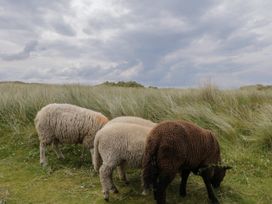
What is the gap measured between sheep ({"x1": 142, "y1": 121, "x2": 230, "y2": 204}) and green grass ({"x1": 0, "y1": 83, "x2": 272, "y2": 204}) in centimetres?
74

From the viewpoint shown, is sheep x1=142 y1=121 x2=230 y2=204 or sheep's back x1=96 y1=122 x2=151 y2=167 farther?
sheep's back x1=96 y1=122 x2=151 y2=167

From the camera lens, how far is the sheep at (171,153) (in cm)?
571

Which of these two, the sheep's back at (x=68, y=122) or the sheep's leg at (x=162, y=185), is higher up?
the sheep's back at (x=68, y=122)

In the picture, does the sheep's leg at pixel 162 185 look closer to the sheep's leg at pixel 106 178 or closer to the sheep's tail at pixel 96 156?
the sheep's leg at pixel 106 178

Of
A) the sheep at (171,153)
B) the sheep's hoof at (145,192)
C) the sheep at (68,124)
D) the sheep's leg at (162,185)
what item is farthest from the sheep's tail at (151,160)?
the sheep at (68,124)

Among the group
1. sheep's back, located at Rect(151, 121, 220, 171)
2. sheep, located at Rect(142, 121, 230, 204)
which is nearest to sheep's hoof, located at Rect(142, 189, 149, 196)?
sheep, located at Rect(142, 121, 230, 204)

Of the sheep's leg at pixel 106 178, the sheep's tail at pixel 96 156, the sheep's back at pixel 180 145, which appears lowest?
the sheep's leg at pixel 106 178

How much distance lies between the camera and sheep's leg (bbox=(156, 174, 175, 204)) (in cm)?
573

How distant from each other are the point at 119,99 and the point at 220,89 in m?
3.30

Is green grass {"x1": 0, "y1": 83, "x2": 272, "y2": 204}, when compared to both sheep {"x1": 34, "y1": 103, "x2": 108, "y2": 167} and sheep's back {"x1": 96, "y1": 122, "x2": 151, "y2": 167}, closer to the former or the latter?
sheep {"x1": 34, "y1": 103, "x2": 108, "y2": 167}

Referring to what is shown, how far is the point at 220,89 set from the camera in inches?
485

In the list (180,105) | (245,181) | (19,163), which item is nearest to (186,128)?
(245,181)

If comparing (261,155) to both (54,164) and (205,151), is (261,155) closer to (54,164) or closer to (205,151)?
(205,151)

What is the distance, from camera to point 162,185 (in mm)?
5785
